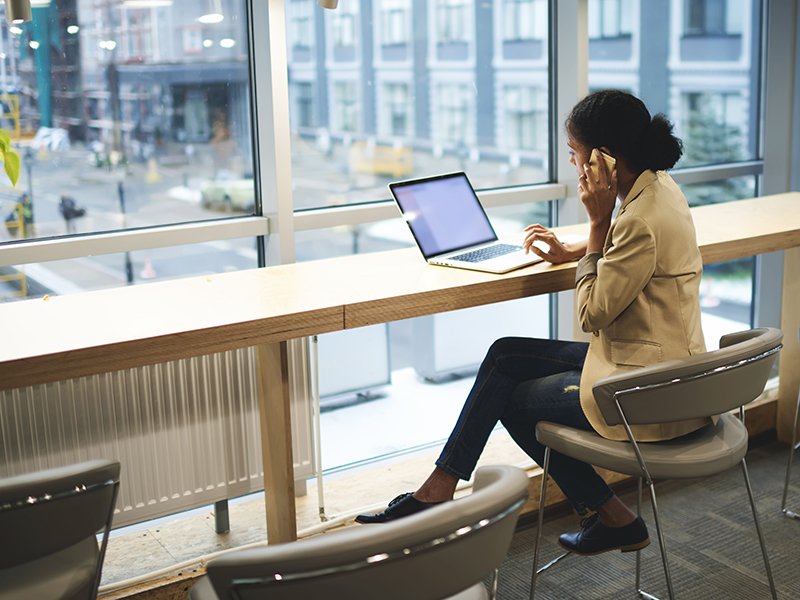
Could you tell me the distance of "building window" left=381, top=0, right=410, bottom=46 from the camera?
3.57m

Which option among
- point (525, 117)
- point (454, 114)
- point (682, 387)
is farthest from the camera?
point (525, 117)

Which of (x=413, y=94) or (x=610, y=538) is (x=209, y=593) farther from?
(x=413, y=94)

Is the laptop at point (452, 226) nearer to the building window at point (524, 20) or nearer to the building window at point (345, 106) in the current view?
the building window at point (345, 106)

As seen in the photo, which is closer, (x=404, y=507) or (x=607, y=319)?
(x=607, y=319)

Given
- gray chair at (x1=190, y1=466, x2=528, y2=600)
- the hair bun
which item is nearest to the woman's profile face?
the hair bun

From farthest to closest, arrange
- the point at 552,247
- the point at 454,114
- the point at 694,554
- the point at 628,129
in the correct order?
the point at 454,114, the point at 694,554, the point at 552,247, the point at 628,129

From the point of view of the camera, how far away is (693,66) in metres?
4.41

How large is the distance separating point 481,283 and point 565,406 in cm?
37

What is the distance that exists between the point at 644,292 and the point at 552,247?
1.31 ft

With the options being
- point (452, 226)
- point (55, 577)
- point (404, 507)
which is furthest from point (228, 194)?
point (55, 577)

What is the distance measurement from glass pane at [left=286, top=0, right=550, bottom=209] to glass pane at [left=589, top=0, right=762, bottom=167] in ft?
1.25

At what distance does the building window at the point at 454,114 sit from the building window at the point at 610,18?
65 cm

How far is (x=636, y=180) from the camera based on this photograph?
7.70ft

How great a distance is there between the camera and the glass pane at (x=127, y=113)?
9.52 ft
